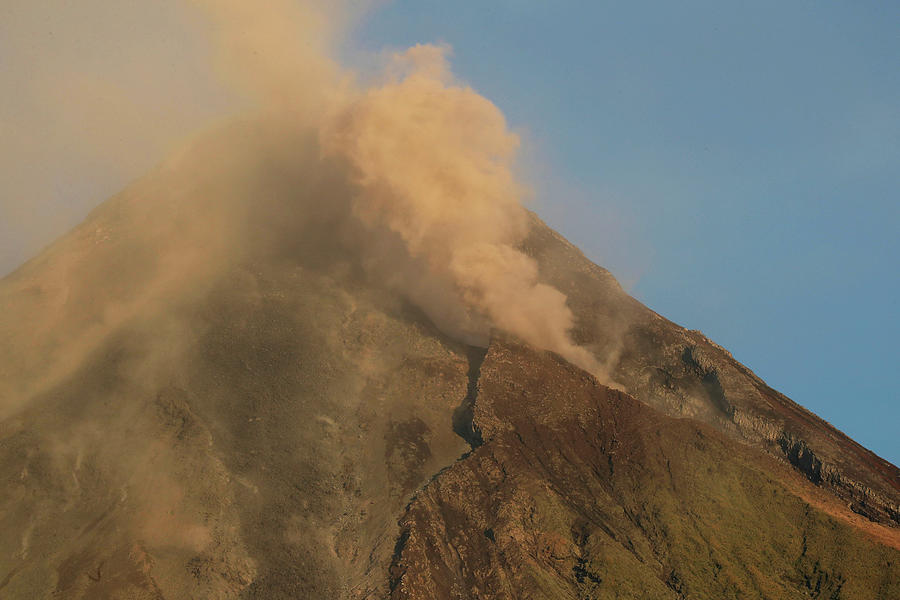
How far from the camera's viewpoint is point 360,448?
226 feet

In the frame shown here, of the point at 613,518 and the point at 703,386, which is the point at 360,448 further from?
the point at 703,386

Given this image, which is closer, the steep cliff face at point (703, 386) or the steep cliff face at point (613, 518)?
the steep cliff face at point (613, 518)

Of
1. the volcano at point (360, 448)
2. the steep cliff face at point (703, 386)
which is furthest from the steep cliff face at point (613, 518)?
the steep cliff face at point (703, 386)

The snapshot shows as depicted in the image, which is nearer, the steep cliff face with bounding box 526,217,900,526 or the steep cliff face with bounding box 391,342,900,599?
the steep cliff face with bounding box 391,342,900,599

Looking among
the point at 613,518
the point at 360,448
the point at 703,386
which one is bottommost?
the point at 360,448

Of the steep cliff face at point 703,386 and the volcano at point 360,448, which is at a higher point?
the steep cliff face at point 703,386

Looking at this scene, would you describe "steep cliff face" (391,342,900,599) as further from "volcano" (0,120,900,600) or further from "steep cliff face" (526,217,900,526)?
"steep cliff face" (526,217,900,526)

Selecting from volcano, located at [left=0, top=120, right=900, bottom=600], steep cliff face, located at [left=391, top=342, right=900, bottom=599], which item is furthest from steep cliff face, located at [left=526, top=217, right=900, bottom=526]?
steep cliff face, located at [left=391, top=342, right=900, bottom=599]

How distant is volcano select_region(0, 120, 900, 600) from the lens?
189ft

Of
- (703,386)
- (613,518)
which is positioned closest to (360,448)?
(613,518)

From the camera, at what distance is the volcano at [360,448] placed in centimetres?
5753

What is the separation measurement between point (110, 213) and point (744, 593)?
86.3 metres

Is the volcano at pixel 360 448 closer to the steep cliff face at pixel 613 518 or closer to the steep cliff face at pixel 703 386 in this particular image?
the steep cliff face at pixel 613 518

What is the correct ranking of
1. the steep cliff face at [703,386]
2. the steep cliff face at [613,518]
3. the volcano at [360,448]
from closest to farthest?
1. the volcano at [360,448]
2. the steep cliff face at [613,518]
3. the steep cliff face at [703,386]
